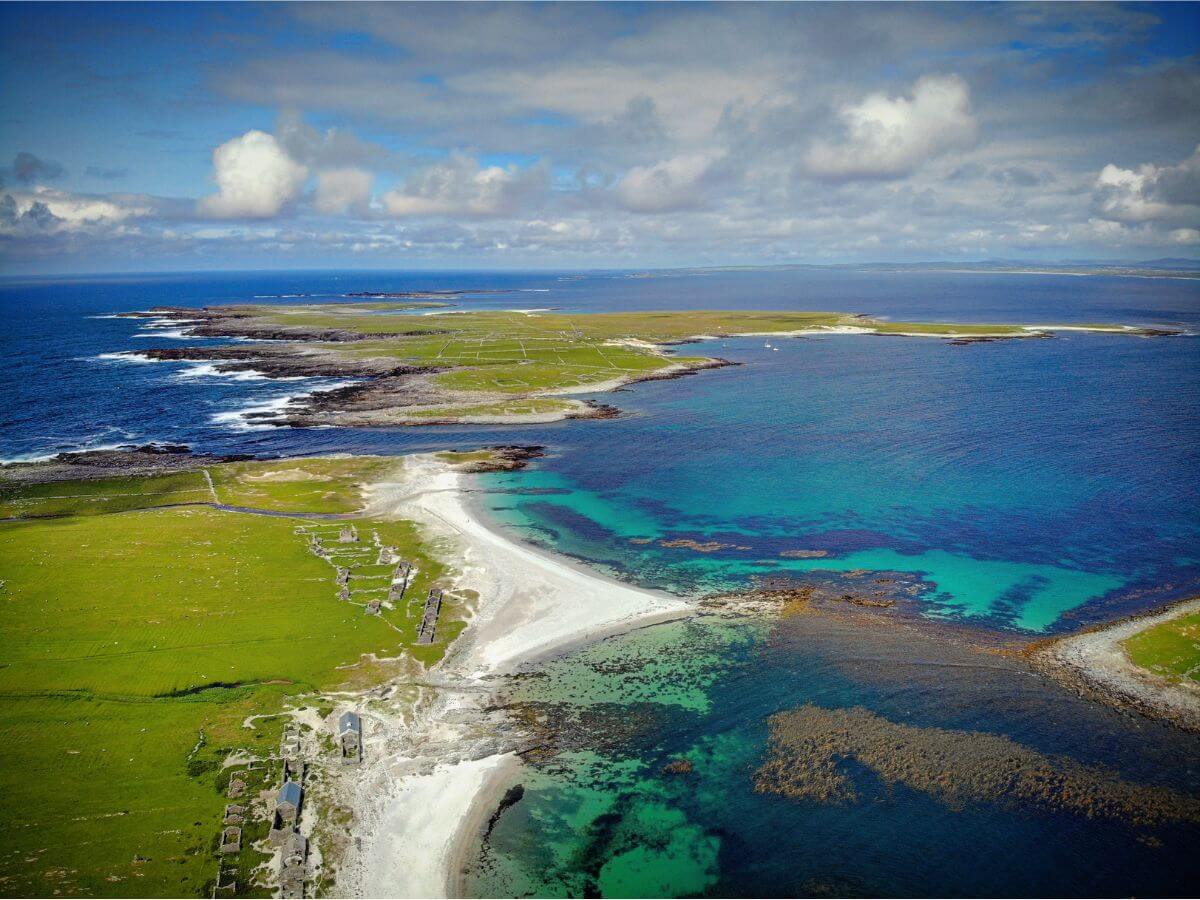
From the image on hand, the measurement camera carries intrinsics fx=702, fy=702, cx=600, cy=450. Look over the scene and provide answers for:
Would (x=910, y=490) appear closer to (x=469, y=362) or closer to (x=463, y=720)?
(x=463, y=720)

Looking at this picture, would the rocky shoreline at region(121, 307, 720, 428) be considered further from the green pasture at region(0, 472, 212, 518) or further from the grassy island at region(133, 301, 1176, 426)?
the green pasture at region(0, 472, 212, 518)

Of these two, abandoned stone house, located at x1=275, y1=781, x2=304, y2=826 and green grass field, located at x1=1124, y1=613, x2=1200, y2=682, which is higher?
green grass field, located at x1=1124, y1=613, x2=1200, y2=682

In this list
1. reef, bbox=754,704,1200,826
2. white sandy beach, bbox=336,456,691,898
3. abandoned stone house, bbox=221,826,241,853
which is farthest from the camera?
reef, bbox=754,704,1200,826

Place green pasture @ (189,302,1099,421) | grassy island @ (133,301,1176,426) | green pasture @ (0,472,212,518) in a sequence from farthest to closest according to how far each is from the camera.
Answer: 1. green pasture @ (189,302,1099,421)
2. grassy island @ (133,301,1176,426)
3. green pasture @ (0,472,212,518)

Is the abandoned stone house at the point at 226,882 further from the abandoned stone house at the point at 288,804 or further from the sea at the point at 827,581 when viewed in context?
the sea at the point at 827,581

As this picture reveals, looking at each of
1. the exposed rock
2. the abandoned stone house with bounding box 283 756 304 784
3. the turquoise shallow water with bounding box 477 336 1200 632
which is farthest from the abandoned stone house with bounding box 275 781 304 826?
the turquoise shallow water with bounding box 477 336 1200 632

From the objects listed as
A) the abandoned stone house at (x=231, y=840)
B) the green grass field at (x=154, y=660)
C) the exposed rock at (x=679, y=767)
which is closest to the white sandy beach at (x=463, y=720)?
the green grass field at (x=154, y=660)
